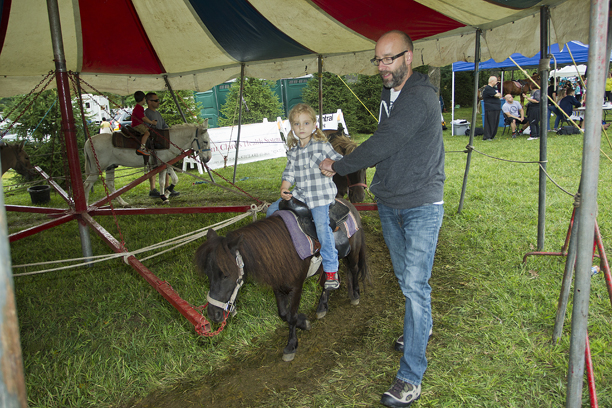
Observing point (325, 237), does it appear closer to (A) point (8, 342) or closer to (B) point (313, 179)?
(B) point (313, 179)

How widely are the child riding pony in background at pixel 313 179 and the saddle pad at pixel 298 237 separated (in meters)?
0.15

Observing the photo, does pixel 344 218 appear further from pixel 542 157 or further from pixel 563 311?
pixel 542 157

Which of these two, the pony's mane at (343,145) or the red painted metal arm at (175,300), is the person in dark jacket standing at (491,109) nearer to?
the pony's mane at (343,145)

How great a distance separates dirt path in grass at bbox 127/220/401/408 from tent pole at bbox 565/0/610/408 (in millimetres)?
1614

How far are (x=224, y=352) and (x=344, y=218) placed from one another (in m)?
1.53

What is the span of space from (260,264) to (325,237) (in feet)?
2.19

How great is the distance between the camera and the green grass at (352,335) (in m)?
2.57

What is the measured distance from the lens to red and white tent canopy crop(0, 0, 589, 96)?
4.38 metres

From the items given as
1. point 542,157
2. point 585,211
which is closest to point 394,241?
point 585,211

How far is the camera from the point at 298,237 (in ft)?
9.32

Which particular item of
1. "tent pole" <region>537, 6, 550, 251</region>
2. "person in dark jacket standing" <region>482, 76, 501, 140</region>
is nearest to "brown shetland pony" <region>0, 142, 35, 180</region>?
"tent pole" <region>537, 6, 550, 251</region>

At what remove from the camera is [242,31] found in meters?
5.63

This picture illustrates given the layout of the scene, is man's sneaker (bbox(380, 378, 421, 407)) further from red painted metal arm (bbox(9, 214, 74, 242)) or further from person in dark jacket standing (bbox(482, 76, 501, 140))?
person in dark jacket standing (bbox(482, 76, 501, 140))

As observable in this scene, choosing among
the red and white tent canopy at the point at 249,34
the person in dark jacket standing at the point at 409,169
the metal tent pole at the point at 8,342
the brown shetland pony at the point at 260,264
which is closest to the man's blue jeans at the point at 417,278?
the person in dark jacket standing at the point at 409,169
